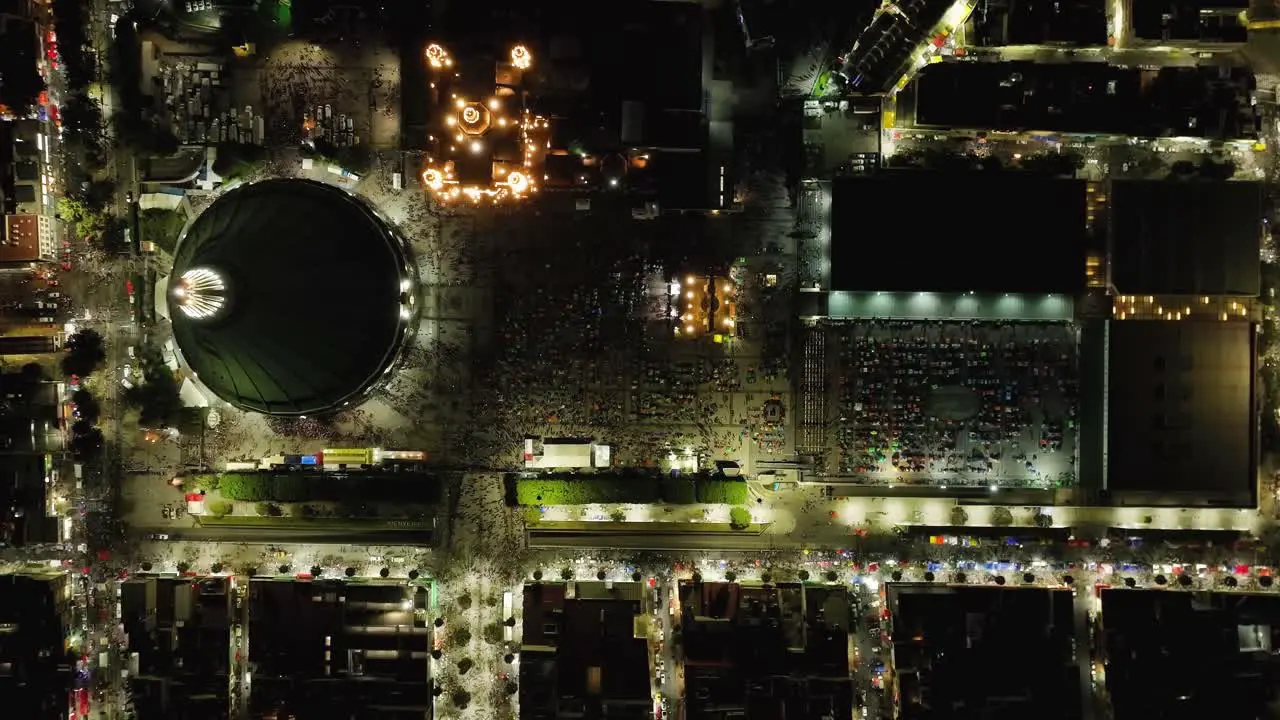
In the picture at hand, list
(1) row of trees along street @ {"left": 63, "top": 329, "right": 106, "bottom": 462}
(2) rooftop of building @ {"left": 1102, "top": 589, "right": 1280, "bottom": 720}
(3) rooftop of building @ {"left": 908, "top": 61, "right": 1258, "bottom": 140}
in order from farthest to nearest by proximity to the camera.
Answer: (1) row of trees along street @ {"left": 63, "top": 329, "right": 106, "bottom": 462} < (3) rooftop of building @ {"left": 908, "top": 61, "right": 1258, "bottom": 140} < (2) rooftop of building @ {"left": 1102, "top": 589, "right": 1280, "bottom": 720}

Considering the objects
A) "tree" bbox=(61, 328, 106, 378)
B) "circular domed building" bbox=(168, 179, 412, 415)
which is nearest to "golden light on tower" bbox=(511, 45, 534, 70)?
"circular domed building" bbox=(168, 179, 412, 415)

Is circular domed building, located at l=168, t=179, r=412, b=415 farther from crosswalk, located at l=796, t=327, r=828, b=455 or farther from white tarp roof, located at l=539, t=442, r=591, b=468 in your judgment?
crosswalk, located at l=796, t=327, r=828, b=455

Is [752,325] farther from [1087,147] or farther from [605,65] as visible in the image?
[1087,147]

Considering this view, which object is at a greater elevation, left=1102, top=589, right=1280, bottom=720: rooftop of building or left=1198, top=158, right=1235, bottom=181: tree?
left=1198, top=158, right=1235, bottom=181: tree

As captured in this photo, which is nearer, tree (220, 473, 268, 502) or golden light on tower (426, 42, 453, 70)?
golden light on tower (426, 42, 453, 70)

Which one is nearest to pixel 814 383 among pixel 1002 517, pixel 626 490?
pixel 626 490

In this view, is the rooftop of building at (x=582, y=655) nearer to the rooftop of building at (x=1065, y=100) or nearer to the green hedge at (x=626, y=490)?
the green hedge at (x=626, y=490)

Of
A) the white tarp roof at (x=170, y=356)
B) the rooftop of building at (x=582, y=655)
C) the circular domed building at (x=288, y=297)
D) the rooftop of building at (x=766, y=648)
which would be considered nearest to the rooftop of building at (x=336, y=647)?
the rooftop of building at (x=582, y=655)
